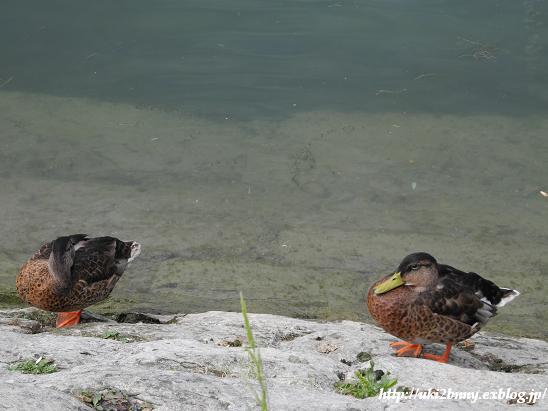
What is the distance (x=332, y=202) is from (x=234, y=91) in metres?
2.74

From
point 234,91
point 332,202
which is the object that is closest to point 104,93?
point 234,91

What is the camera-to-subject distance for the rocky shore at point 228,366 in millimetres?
3172

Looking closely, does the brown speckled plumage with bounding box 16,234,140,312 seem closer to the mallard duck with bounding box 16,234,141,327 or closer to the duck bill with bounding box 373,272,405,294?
the mallard duck with bounding box 16,234,141,327

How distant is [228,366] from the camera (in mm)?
3787

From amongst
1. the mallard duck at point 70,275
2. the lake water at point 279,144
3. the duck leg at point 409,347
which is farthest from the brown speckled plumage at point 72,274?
the duck leg at point 409,347

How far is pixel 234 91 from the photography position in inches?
399

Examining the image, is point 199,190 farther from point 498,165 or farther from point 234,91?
point 498,165

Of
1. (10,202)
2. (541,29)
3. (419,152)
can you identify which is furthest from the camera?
(541,29)

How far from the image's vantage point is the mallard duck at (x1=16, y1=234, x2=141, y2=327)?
5.27 m

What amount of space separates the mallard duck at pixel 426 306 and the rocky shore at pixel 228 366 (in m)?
0.15

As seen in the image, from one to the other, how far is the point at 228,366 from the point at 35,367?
0.81 m

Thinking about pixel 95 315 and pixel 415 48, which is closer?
pixel 95 315

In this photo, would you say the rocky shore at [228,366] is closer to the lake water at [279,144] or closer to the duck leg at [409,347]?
the duck leg at [409,347]

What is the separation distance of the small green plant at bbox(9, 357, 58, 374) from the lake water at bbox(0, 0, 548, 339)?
2266mm
